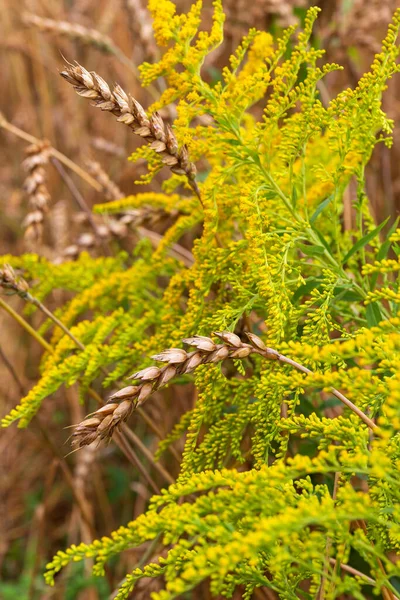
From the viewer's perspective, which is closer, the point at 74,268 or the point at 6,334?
the point at 74,268

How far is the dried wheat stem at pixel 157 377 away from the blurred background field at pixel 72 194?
1.76ft

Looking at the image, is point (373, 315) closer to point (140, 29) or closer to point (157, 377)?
point (157, 377)

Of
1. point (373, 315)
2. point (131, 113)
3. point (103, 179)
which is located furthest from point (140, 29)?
point (373, 315)

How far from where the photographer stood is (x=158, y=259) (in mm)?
946

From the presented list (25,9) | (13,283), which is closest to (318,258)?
(13,283)

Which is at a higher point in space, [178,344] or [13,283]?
[13,283]

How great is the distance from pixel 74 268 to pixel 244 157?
445 mm

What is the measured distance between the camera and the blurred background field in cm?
152

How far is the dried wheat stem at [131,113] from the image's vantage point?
2.08 feet

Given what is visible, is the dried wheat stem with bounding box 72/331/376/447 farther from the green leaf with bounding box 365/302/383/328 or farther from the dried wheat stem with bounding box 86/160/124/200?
the dried wheat stem with bounding box 86/160/124/200

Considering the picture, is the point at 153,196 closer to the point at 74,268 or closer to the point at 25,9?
the point at 74,268

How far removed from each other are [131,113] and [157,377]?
28 centimetres

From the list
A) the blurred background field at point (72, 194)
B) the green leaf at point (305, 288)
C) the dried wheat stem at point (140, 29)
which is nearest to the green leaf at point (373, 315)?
the green leaf at point (305, 288)

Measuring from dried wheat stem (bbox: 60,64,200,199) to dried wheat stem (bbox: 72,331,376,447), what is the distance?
217 mm
